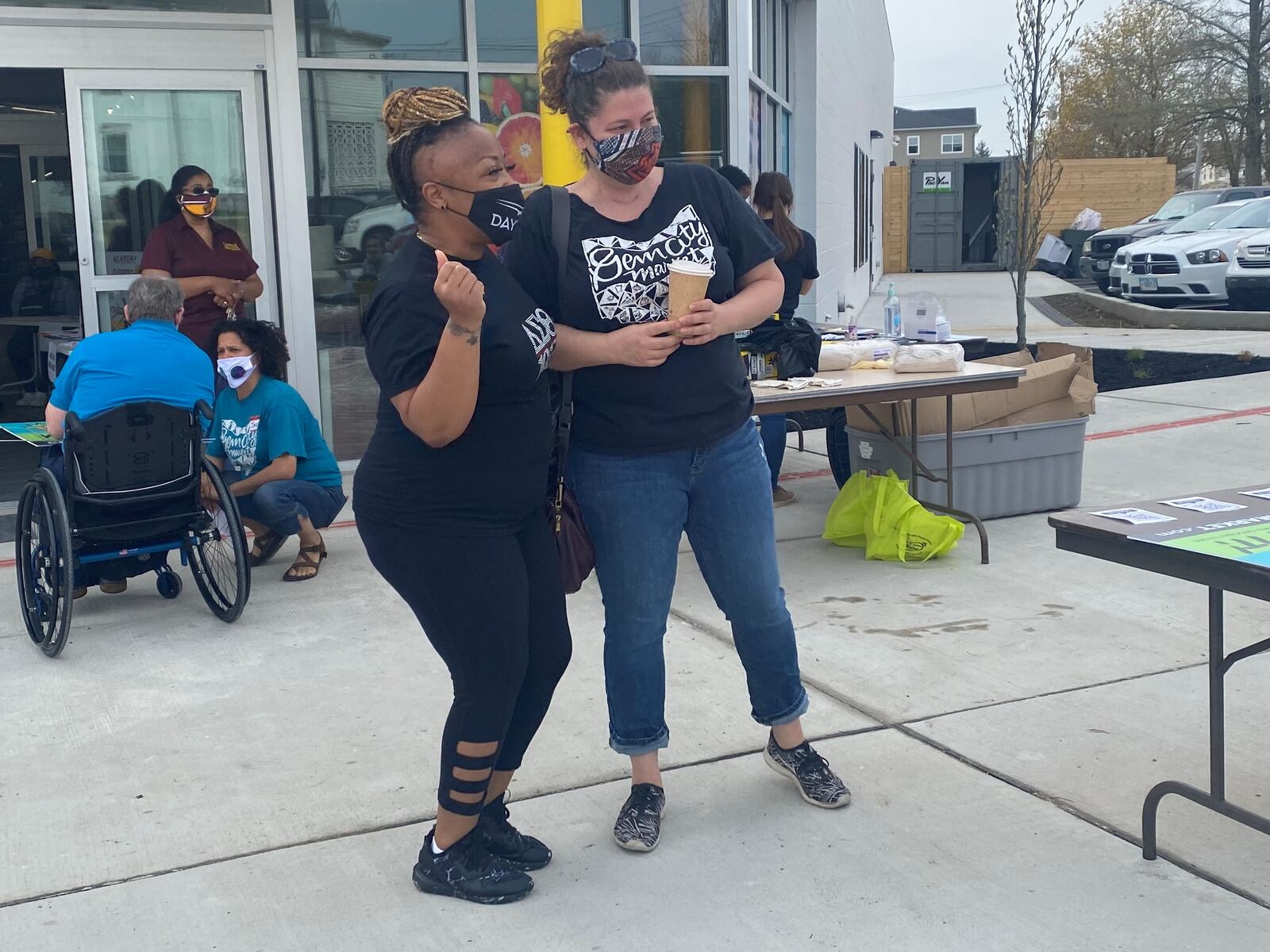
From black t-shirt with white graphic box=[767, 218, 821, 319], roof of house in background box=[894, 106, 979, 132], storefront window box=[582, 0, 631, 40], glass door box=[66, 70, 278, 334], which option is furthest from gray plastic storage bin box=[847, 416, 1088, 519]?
roof of house in background box=[894, 106, 979, 132]

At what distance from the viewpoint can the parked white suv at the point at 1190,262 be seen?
679 inches

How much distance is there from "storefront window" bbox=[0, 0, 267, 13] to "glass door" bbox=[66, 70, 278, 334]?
1.15 feet

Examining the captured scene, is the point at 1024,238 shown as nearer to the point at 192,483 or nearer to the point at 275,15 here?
the point at 275,15

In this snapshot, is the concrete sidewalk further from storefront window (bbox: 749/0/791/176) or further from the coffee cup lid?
storefront window (bbox: 749/0/791/176)

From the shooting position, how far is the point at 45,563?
16.3ft

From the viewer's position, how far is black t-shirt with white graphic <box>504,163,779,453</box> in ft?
9.64

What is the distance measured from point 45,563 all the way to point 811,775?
3161 millimetres

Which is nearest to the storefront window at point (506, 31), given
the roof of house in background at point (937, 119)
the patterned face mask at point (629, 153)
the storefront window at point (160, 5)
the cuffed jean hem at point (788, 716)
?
the storefront window at point (160, 5)

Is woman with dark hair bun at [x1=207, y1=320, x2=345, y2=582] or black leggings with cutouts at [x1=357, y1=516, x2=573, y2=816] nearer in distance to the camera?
black leggings with cutouts at [x1=357, y1=516, x2=573, y2=816]

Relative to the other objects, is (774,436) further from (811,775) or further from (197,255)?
(811,775)

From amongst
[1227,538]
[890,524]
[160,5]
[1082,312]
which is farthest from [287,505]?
[1082,312]

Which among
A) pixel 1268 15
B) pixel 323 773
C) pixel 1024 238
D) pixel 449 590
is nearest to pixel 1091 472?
pixel 1024 238

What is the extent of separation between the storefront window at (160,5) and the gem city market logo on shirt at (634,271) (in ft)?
17.8

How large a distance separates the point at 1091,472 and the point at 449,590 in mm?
A: 5788
